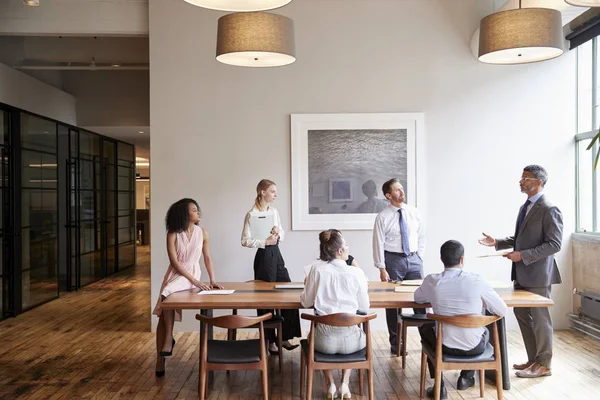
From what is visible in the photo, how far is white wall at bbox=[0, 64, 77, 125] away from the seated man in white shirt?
20.9 feet

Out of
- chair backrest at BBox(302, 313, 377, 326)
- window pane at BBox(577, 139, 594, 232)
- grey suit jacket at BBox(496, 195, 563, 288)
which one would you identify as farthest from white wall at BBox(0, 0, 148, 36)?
window pane at BBox(577, 139, 594, 232)

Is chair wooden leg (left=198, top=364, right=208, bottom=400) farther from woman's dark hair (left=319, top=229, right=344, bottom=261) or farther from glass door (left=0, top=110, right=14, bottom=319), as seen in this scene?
glass door (left=0, top=110, right=14, bottom=319)

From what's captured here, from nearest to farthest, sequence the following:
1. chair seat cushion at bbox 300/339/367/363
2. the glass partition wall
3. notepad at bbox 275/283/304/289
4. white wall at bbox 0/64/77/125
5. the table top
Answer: chair seat cushion at bbox 300/339/367/363, the table top, notepad at bbox 275/283/304/289, the glass partition wall, white wall at bbox 0/64/77/125

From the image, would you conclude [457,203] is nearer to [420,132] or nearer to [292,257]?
[420,132]

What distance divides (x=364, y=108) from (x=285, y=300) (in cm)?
314

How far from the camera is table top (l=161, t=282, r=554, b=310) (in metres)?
4.44

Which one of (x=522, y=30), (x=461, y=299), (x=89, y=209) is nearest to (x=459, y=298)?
(x=461, y=299)

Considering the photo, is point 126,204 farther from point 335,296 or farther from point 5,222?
point 335,296

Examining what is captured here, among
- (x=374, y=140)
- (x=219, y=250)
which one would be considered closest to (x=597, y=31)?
(x=374, y=140)

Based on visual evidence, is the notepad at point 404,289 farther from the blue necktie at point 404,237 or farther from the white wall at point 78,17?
the white wall at point 78,17

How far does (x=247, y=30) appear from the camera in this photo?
4.38 m

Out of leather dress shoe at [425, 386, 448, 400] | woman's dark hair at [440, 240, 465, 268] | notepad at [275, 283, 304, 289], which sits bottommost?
leather dress shoe at [425, 386, 448, 400]

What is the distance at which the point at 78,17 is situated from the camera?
708cm

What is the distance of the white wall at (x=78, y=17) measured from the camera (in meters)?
7.05
